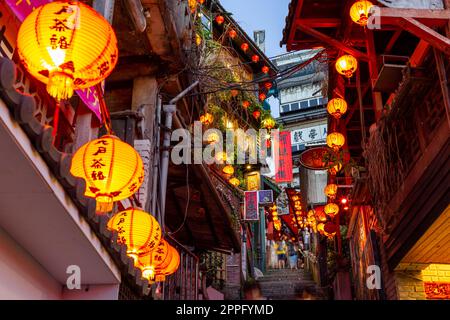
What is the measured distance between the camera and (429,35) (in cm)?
823

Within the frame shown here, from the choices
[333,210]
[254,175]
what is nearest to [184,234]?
[333,210]

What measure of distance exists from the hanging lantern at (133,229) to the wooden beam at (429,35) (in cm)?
551

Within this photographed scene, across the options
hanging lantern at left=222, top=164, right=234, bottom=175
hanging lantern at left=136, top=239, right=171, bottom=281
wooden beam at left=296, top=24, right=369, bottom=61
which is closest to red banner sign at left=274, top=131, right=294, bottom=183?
hanging lantern at left=222, top=164, right=234, bottom=175

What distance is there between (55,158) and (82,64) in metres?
1.14

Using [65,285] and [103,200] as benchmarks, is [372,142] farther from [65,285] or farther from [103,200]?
[65,285]

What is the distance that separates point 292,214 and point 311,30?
1176 inches

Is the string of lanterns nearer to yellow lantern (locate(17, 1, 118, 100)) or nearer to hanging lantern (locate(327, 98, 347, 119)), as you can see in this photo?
yellow lantern (locate(17, 1, 118, 100))

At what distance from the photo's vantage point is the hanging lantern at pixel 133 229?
8.36m

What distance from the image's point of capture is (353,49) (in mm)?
13203

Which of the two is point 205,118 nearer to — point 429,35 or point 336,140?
point 336,140

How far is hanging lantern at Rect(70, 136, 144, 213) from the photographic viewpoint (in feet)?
23.2

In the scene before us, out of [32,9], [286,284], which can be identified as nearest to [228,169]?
[286,284]

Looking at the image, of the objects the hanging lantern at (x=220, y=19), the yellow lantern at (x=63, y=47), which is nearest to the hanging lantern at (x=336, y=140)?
the yellow lantern at (x=63, y=47)

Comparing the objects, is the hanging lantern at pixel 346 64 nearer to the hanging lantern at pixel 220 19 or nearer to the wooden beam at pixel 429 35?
the wooden beam at pixel 429 35
